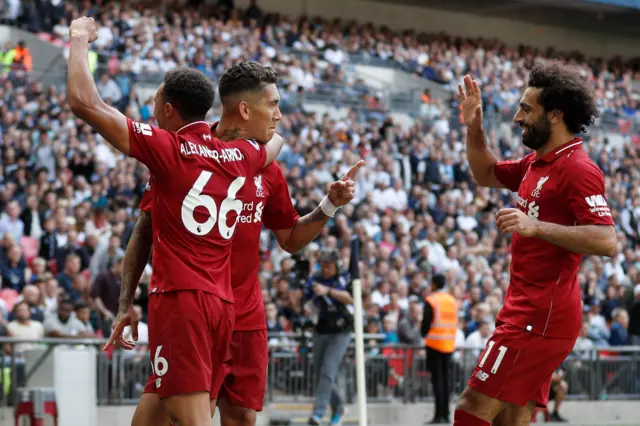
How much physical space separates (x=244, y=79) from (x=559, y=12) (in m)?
39.1

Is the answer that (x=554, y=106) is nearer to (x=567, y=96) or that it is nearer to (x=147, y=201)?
(x=567, y=96)

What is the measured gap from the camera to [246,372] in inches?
258

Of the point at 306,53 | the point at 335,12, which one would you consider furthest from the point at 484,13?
the point at 306,53

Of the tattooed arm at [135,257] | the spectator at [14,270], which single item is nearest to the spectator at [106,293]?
the spectator at [14,270]

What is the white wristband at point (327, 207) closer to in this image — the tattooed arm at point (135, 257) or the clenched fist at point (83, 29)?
the tattooed arm at point (135, 257)

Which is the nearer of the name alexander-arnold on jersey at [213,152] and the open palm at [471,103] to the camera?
the name alexander-arnold on jersey at [213,152]

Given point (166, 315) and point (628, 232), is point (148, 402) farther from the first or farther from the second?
point (628, 232)

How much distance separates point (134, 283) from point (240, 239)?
0.70 m

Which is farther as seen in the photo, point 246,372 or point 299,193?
point 299,193

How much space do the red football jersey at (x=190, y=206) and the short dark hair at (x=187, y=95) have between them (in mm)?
161

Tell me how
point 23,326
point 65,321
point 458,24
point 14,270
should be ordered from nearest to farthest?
1. point 23,326
2. point 65,321
3. point 14,270
4. point 458,24

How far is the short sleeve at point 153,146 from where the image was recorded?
5297 millimetres

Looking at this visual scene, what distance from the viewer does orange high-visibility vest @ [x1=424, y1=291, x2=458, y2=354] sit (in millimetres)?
14859

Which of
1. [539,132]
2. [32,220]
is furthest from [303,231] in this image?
[32,220]
